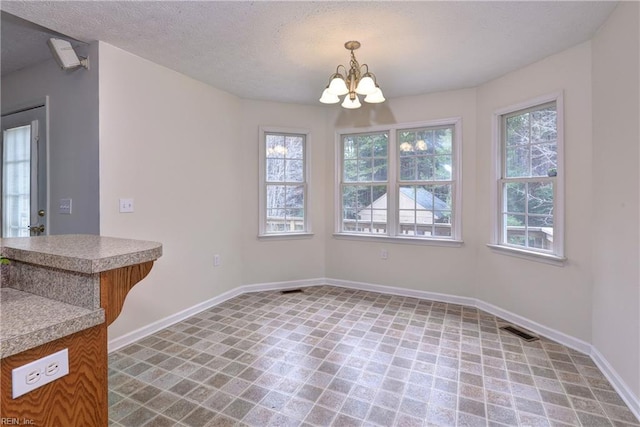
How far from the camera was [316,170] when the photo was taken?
436cm

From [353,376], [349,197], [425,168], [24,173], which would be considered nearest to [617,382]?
[353,376]

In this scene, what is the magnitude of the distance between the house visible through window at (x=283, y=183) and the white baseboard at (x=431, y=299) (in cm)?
76

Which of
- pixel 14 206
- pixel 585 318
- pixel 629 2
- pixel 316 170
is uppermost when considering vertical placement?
pixel 629 2

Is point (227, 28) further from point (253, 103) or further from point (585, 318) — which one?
point (585, 318)

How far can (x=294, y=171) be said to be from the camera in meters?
4.34

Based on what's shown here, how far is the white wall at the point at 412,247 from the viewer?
3.64 metres

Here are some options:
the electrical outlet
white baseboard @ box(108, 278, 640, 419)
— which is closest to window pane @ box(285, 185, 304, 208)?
white baseboard @ box(108, 278, 640, 419)

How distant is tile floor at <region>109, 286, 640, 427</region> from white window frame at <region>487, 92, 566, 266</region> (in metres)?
0.75

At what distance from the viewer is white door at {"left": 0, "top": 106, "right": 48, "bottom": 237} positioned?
2875 millimetres

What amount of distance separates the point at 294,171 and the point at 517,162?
2620mm

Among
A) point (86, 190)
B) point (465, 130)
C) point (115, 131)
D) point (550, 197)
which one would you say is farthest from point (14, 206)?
point (550, 197)

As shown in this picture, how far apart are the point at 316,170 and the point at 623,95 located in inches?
121

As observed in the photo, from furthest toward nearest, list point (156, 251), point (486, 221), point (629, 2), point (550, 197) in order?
point (486, 221) < point (550, 197) < point (629, 2) < point (156, 251)

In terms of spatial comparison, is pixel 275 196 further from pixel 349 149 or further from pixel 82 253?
pixel 82 253
